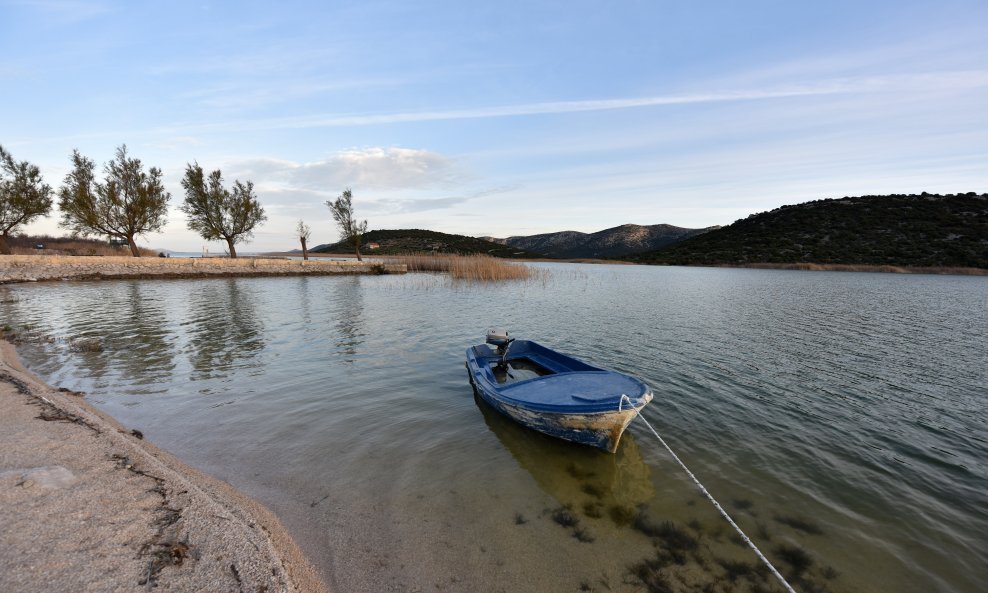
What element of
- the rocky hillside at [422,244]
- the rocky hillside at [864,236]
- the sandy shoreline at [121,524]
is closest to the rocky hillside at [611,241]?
the rocky hillside at [422,244]

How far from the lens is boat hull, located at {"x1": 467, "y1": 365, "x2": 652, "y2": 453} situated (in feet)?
18.5

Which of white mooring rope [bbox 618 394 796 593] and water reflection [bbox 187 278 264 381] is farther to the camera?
water reflection [bbox 187 278 264 381]

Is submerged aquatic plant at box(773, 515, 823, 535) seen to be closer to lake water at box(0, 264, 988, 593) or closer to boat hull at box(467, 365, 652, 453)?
lake water at box(0, 264, 988, 593)

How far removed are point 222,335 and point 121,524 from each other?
11.9 metres

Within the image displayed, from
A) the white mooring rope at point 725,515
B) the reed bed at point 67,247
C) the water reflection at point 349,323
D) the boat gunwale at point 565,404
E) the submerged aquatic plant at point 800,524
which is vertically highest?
the reed bed at point 67,247

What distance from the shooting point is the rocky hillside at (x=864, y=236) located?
54.1 metres

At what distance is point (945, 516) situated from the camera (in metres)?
4.89

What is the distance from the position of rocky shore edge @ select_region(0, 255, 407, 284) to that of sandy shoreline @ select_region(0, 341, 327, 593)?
37044 mm

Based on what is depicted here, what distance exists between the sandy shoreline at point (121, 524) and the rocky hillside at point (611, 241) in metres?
138

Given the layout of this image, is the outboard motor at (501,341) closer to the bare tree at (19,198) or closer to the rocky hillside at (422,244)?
the bare tree at (19,198)

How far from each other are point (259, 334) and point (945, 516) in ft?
56.8

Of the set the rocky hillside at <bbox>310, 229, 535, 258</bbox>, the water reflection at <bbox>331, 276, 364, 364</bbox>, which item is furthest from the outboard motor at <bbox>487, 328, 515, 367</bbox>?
the rocky hillside at <bbox>310, 229, 535, 258</bbox>

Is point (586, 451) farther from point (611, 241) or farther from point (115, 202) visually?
point (611, 241)

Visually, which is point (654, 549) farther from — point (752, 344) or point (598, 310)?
point (598, 310)
